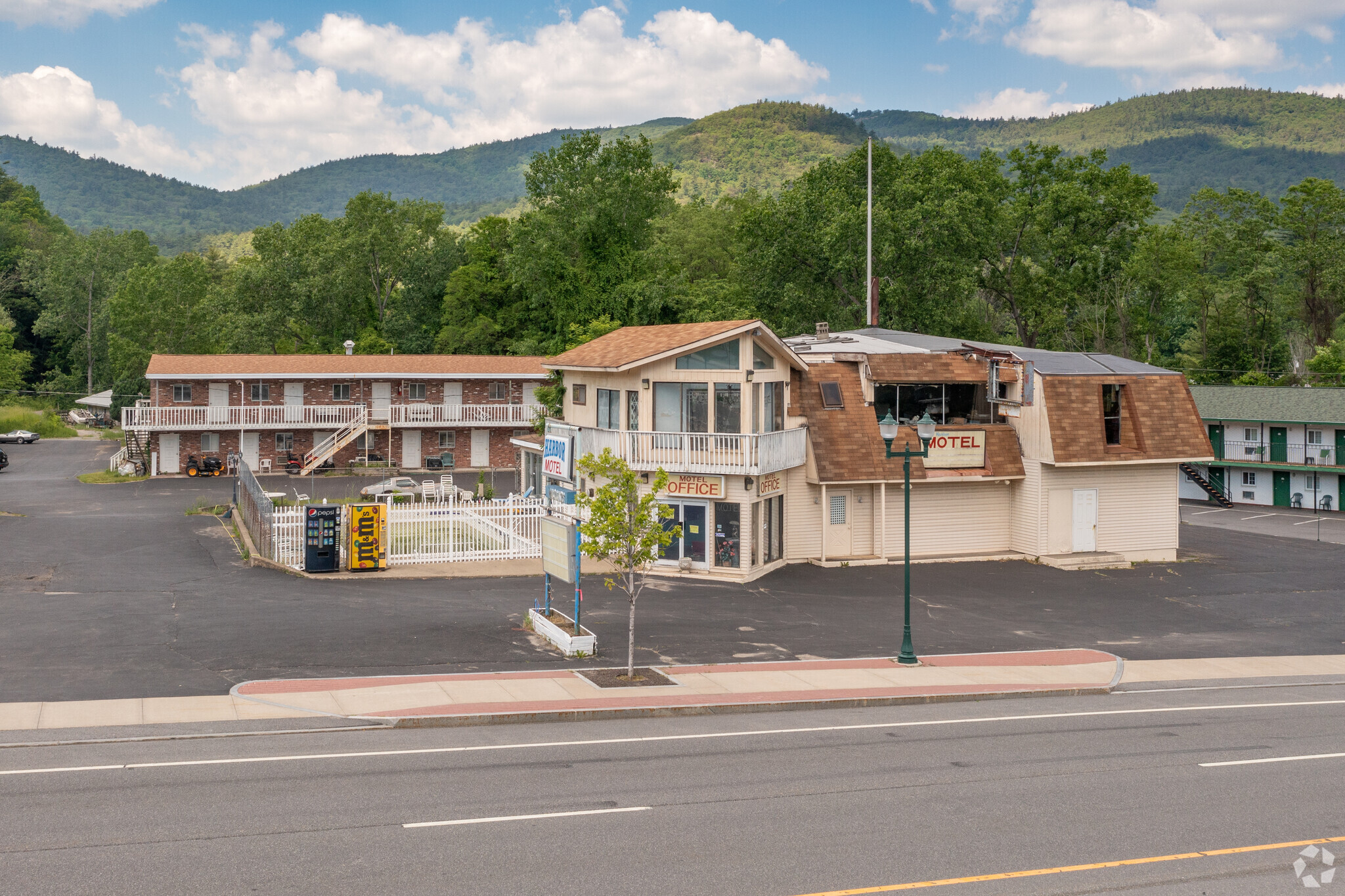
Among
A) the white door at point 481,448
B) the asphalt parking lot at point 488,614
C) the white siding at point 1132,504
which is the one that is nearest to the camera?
the asphalt parking lot at point 488,614

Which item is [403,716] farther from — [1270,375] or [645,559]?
[1270,375]

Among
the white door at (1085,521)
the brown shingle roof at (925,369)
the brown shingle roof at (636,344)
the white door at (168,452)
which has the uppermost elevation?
the brown shingle roof at (636,344)

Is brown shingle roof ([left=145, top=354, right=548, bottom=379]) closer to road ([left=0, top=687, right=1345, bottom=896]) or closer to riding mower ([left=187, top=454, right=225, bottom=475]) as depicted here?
riding mower ([left=187, top=454, right=225, bottom=475])

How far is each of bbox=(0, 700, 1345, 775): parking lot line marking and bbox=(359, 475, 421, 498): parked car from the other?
29.2 metres

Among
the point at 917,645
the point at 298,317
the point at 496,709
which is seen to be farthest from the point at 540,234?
the point at 496,709

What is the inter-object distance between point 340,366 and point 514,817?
164 ft

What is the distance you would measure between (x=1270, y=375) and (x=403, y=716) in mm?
81387

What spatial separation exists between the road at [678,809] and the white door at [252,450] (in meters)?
44.9

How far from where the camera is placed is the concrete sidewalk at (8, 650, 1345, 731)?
53.5 feet

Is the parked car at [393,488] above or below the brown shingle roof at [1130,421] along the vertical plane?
below

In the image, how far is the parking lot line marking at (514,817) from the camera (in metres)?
11.4

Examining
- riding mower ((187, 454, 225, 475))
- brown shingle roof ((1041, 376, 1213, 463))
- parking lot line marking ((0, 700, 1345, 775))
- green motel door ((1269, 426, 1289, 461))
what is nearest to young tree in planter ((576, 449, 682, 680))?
parking lot line marking ((0, 700, 1345, 775))

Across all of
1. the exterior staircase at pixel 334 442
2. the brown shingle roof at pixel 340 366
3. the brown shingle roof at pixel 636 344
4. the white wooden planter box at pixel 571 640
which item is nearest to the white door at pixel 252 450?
the exterior staircase at pixel 334 442

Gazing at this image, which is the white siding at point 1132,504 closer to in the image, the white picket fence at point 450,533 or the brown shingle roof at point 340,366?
the white picket fence at point 450,533
